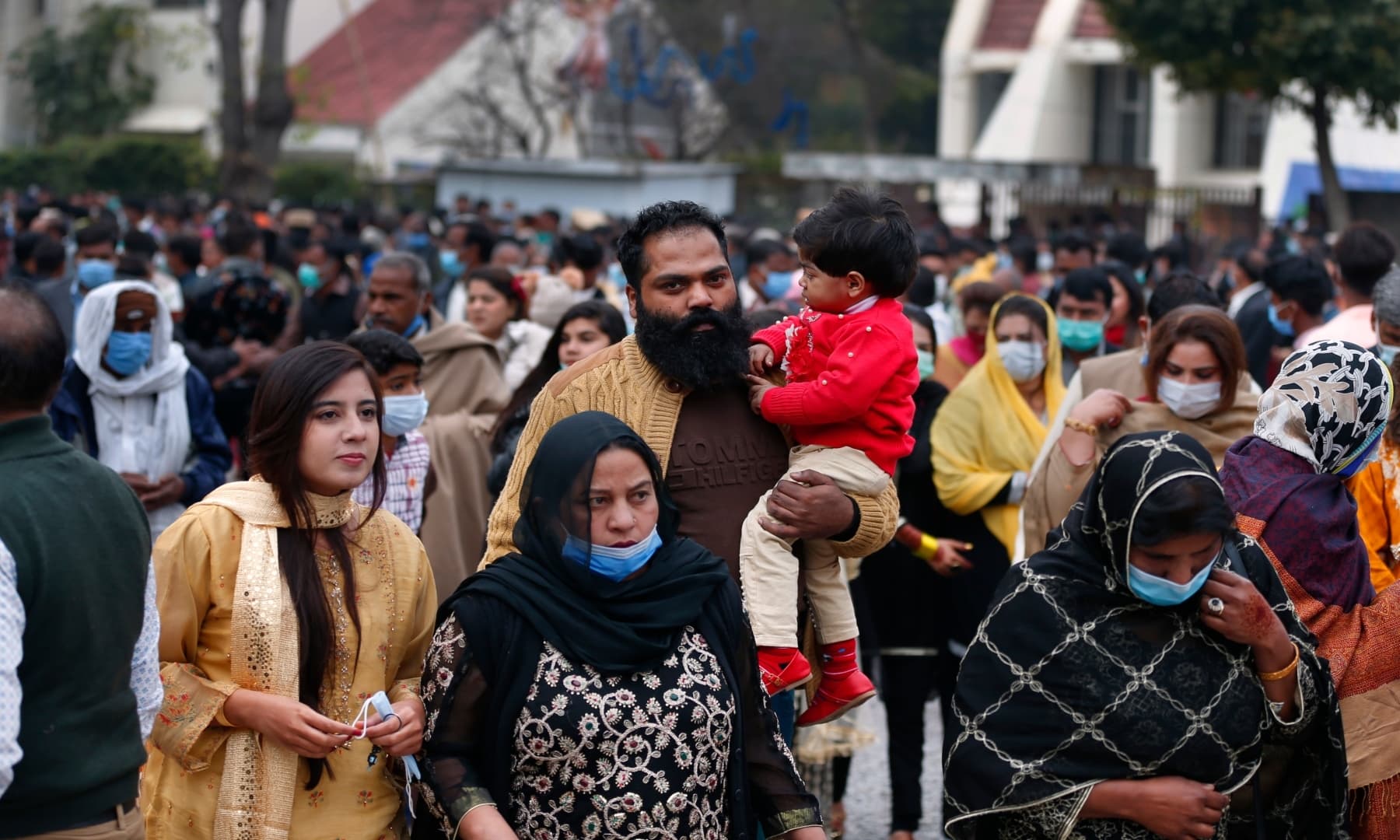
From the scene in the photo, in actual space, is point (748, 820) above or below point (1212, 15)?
below

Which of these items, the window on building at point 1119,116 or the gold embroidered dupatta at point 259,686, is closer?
the gold embroidered dupatta at point 259,686

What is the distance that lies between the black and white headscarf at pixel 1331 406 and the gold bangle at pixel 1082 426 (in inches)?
41.3

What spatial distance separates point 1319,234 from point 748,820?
1684 cm

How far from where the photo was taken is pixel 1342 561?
3.66 meters

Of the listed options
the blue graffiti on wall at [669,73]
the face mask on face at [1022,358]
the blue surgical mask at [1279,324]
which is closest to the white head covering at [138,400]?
the face mask on face at [1022,358]

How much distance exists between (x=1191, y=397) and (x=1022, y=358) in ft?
3.77

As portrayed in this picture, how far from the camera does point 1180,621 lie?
329 centimetres

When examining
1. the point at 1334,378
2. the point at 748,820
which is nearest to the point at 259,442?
the point at 748,820

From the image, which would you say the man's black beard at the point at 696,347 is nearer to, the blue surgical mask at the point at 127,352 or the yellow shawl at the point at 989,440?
the yellow shawl at the point at 989,440

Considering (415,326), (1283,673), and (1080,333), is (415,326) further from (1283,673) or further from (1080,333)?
(1283,673)

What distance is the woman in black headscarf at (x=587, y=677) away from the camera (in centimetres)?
293

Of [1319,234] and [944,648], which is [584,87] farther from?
[944,648]

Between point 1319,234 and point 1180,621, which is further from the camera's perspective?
point 1319,234

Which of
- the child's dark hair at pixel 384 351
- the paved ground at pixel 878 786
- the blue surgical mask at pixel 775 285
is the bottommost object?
the paved ground at pixel 878 786
